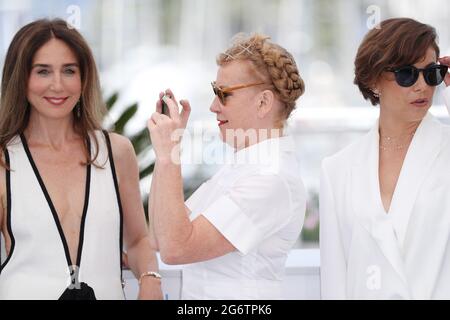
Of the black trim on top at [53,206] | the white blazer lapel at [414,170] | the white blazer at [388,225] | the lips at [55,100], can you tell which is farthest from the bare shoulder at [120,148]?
the white blazer lapel at [414,170]

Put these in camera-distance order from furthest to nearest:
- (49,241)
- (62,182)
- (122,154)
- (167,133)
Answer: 1. (122,154)
2. (62,182)
3. (49,241)
4. (167,133)

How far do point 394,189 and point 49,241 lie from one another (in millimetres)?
1195

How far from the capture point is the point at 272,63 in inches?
97.0

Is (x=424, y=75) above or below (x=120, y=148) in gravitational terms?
above

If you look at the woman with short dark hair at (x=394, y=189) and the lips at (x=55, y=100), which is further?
the lips at (x=55, y=100)

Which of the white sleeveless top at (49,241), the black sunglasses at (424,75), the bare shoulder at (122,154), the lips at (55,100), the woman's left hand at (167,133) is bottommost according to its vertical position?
the white sleeveless top at (49,241)

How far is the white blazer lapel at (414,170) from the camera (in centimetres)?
245

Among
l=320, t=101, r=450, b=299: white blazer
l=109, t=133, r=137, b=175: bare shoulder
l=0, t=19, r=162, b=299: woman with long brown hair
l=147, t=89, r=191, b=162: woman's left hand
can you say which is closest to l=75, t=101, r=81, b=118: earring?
l=0, t=19, r=162, b=299: woman with long brown hair

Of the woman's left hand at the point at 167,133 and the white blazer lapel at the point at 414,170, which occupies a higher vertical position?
the woman's left hand at the point at 167,133

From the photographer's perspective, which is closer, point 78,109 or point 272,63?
point 272,63

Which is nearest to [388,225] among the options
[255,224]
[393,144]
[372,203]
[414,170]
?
[372,203]

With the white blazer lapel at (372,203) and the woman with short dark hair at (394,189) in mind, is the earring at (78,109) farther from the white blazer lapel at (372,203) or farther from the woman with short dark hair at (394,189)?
the white blazer lapel at (372,203)

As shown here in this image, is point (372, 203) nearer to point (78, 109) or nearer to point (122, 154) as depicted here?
point (122, 154)

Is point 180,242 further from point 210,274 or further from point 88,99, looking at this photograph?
point 88,99
